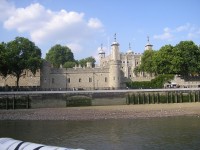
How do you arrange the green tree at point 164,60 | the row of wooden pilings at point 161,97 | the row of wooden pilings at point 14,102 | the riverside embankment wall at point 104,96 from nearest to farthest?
the row of wooden pilings at point 14,102, the riverside embankment wall at point 104,96, the row of wooden pilings at point 161,97, the green tree at point 164,60

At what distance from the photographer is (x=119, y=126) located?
3219 cm

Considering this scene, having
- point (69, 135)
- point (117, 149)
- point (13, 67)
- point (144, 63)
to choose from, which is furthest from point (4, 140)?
point (144, 63)

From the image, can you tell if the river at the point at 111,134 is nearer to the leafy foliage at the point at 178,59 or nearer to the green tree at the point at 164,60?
the leafy foliage at the point at 178,59

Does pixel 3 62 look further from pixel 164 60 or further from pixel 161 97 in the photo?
pixel 164 60

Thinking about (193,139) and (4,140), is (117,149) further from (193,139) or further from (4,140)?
(4,140)

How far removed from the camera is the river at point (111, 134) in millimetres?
23094

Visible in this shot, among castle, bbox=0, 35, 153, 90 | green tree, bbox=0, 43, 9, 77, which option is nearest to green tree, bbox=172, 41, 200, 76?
castle, bbox=0, 35, 153, 90

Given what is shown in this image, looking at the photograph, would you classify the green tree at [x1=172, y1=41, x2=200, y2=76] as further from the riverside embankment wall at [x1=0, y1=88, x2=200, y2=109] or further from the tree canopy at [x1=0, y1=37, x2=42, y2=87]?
the tree canopy at [x1=0, y1=37, x2=42, y2=87]

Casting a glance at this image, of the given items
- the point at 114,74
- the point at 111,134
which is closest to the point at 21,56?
the point at 114,74

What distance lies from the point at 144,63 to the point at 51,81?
2313cm

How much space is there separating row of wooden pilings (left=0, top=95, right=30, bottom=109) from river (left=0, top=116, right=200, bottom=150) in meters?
17.3

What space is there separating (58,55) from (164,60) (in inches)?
1844

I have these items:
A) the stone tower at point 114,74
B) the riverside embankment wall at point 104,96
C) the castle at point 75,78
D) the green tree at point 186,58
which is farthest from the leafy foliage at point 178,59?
the riverside embankment wall at point 104,96

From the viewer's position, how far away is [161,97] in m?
58.8
